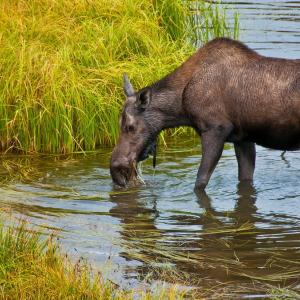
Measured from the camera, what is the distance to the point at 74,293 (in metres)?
7.18

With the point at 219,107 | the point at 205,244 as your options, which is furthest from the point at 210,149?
the point at 205,244

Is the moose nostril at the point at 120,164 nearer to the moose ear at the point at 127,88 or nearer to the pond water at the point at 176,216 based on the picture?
the pond water at the point at 176,216

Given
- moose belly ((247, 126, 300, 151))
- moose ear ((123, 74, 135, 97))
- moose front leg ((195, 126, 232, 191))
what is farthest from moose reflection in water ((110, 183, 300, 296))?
moose ear ((123, 74, 135, 97))

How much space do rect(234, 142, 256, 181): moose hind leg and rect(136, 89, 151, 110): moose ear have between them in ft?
3.57

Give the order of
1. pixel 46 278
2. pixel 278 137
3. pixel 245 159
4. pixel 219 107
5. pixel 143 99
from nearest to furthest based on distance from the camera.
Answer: pixel 46 278
pixel 278 137
pixel 219 107
pixel 143 99
pixel 245 159

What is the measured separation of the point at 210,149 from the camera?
437 inches

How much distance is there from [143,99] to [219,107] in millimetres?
841

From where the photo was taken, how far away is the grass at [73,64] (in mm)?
12805

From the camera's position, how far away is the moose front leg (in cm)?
1102

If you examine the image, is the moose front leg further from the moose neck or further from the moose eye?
the moose eye

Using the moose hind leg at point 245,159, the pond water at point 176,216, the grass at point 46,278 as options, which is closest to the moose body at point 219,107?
the moose hind leg at point 245,159

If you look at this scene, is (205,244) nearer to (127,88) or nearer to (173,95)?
(173,95)

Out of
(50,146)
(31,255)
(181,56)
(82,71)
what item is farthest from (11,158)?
(31,255)

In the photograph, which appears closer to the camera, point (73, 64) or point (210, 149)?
point (210, 149)
